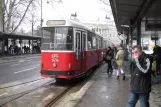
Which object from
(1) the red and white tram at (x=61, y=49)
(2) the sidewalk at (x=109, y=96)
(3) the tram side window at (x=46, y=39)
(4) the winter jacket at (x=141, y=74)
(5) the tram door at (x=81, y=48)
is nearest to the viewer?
(4) the winter jacket at (x=141, y=74)

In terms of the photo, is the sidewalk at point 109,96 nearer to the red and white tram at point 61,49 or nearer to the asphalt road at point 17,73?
the red and white tram at point 61,49

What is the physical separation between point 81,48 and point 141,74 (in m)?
8.24

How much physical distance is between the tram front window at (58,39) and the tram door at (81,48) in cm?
61

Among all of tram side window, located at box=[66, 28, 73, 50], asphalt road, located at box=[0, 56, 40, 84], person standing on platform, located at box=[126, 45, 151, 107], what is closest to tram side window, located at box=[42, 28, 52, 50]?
tram side window, located at box=[66, 28, 73, 50]

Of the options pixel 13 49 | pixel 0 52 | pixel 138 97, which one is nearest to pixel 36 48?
pixel 13 49

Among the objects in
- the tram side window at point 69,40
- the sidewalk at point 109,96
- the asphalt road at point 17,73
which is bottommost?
the asphalt road at point 17,73

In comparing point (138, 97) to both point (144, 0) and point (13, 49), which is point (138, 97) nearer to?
point (144, 0)

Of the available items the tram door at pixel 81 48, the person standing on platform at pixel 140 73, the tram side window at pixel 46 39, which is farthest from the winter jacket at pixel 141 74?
the tram side window at pixel 46 39

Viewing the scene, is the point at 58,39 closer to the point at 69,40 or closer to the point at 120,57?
the point at 69,40

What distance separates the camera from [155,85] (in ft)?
39.3

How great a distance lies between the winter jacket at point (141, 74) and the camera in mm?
6090

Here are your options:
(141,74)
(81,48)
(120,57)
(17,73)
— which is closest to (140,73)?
(141,74)

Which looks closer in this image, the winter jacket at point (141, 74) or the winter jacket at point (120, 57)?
the winter jacket at point (141, 74)

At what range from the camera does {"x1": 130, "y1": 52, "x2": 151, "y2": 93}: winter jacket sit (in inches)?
240
